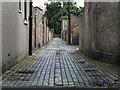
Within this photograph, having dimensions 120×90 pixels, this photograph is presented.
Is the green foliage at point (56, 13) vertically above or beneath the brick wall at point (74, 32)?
above

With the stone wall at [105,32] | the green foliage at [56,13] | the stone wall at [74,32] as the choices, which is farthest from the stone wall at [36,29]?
the green foliage at [56,13]

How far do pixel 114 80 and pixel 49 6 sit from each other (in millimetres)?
72566

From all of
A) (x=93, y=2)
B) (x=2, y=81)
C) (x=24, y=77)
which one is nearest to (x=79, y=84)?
(x=24, y=77)

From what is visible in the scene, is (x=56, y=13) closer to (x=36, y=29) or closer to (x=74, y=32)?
(x=74, y=32)

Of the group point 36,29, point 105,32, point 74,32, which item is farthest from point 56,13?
point 105,32

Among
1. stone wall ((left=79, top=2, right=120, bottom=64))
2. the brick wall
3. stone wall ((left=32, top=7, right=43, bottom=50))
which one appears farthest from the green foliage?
stone wall ((left=79, top=2, right=120, bottom=64))

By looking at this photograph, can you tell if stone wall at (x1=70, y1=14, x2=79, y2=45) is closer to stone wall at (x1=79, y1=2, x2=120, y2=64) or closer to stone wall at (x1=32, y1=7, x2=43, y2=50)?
stone wall at (x1=32, y1=7, x2=43, y2=50)

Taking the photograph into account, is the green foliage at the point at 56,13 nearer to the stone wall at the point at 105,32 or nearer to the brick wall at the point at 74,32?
the brick wall at the point at 74,32

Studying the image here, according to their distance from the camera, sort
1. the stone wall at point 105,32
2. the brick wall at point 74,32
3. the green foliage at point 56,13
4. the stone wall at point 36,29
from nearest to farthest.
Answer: the stone wall at point 105,32, the stone wall at point 36,29, the brick wall at point 74,32, the green foliage at point 56,13

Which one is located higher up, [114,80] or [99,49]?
[99,49]

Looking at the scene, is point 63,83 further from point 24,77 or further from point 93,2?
point 93,2

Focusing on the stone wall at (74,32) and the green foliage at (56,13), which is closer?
the stone wall at (74,32)

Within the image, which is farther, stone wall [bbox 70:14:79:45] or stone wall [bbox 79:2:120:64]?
stone wall [bbox 70:14:79:45]

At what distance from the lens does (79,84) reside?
4574 mm
